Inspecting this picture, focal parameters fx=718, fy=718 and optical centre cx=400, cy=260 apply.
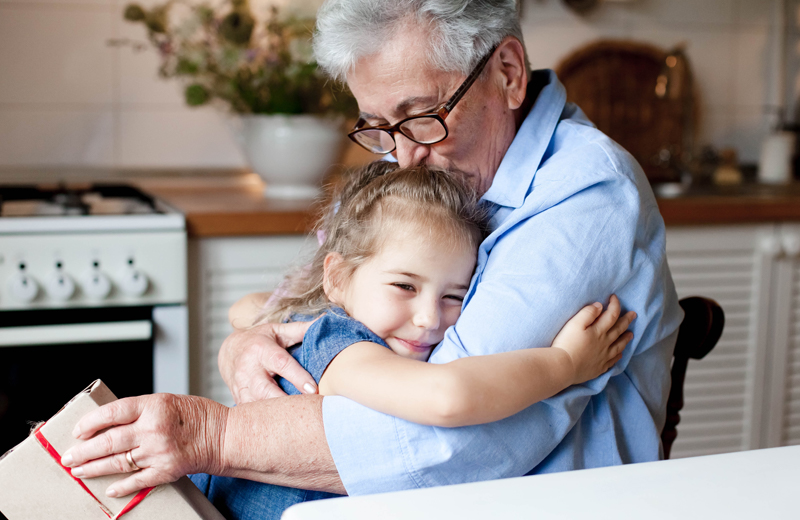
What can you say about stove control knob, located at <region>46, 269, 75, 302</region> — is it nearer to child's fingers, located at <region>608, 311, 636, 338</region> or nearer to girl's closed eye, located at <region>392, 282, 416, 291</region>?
girl's closed eye, located at <region>392, 282, 416, 291</region>

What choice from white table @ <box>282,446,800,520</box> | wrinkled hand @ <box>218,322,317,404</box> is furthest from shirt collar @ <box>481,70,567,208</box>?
white table @ <box>282,446,800,520</box>

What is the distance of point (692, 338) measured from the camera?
45.4 inches

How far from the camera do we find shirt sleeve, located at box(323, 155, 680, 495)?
79cm

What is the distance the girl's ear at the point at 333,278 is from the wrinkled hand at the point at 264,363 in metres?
0.05

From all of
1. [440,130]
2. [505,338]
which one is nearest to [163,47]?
[440,130]

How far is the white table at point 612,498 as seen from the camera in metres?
0.52

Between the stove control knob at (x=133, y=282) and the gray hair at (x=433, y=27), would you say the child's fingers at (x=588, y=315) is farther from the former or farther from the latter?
the stove control knob at (x=133, y=282)

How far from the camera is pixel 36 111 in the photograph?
2299 millimetres

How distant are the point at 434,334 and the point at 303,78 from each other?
1231mm

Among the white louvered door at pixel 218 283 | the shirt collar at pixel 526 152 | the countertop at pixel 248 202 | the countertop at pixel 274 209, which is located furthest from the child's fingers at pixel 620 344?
the white louvered door at pixel 218 283

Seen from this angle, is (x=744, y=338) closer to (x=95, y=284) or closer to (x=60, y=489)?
(x=95, y=284)

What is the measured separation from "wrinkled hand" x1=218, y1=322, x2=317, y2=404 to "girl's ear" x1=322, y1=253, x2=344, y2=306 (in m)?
0.05

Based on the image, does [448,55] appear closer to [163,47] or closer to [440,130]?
[440,130]

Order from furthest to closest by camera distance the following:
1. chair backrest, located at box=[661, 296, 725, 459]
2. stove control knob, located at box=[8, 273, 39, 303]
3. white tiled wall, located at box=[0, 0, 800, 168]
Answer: white tiled wall, located at box=[0, 0, 800, 168] → stove control knob, located at box=[8, 273, 39, 303] → chair backrest, located at box=[661, 296, 725, 459]
